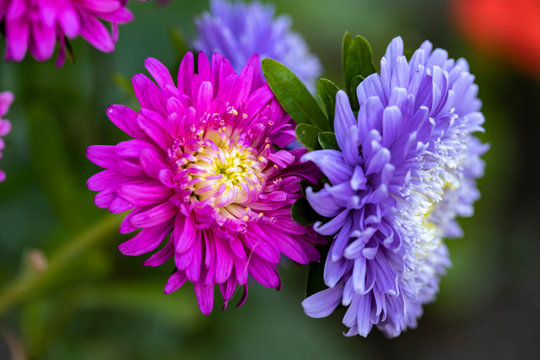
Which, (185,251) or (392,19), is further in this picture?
(392,19)

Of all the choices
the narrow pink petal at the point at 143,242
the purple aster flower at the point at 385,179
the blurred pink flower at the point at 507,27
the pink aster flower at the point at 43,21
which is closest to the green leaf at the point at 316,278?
the purple aster flower at the point at 385,179

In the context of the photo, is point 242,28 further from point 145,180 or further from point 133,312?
point 133,312

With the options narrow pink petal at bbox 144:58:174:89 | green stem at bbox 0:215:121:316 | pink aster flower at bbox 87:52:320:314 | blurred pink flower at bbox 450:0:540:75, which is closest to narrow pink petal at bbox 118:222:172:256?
pink aster flower at bbox 87:52:320:314

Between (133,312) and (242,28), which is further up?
(242,28)

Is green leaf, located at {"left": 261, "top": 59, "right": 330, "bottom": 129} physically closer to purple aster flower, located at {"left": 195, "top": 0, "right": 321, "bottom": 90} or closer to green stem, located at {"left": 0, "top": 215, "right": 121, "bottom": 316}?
Result: purple aster flower, located at {"left": 195, "top": 0, "right": 321, "bottom": 90}

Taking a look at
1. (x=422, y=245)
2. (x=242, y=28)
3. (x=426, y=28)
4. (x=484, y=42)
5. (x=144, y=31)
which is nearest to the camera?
(x=422, y=245)

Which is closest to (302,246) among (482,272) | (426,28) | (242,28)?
(242,28)
